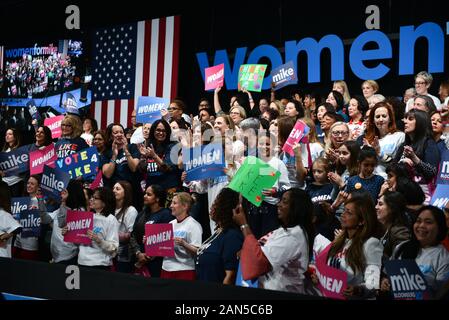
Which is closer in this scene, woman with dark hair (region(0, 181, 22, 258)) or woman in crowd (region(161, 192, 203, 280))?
woman in crowd (region(161, 192, 203, 280))

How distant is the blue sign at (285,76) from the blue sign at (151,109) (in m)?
1.25

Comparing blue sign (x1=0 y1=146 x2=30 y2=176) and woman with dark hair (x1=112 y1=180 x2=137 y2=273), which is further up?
blue sign (x1=0 y1=146 x2=30 y2=176)

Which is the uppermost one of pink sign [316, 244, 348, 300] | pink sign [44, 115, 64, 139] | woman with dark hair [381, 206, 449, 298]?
pink sign [44, 115, 64, 139]

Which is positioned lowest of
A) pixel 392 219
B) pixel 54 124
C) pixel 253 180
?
pixel 392 219

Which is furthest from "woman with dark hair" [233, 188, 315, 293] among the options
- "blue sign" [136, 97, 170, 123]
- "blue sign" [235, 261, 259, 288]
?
"blue sign" [136, 97, 170, 123]

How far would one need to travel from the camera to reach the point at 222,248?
5875 mm

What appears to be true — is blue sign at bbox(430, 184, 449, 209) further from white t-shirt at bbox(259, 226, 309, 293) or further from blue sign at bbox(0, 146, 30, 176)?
blue sign at bbox(0, 146, 30, 176)

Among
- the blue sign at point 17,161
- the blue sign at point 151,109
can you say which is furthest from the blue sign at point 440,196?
the blue sign at point 17,161

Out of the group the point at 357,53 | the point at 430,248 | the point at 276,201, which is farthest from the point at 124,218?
the point at 357,53

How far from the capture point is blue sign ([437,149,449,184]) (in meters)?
5.84

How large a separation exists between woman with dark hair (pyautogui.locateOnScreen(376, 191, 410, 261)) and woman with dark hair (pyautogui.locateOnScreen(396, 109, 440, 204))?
767 mm

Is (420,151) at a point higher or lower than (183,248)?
higher

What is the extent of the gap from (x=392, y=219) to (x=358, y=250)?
0.53m

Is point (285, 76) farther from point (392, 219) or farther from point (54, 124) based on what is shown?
point (392, 219)
